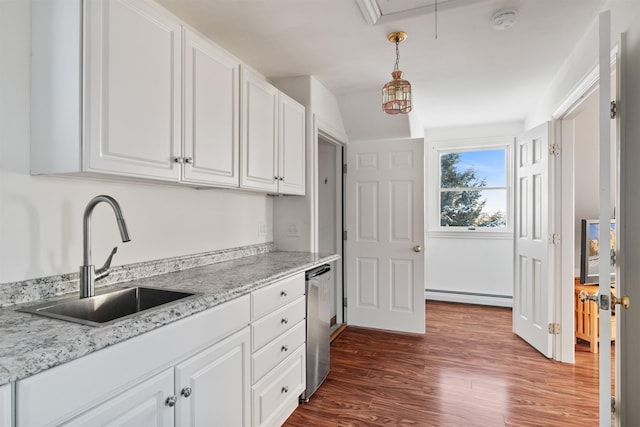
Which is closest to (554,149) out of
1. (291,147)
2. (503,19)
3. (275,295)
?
(503,19)

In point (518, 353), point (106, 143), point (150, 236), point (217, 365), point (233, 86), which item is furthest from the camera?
point (518, 353)

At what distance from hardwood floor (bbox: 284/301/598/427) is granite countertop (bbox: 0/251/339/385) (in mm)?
1030

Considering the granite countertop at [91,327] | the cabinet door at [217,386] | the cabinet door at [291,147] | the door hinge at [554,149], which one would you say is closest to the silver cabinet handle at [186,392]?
the cabinet door at [217,386]

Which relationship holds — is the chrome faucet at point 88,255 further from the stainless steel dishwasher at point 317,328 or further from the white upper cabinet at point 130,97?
the stainless steel dishwasher at point 317,328

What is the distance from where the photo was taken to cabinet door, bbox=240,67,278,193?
2.18 metres

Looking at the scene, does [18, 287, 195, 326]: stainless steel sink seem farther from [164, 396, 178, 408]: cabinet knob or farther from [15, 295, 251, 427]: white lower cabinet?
[164, 396, 178, 408]: cabinet knob

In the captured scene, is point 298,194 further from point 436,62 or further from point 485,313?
point 485,313

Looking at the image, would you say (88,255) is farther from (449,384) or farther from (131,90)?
(449,384)

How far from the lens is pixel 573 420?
2072 millimetres

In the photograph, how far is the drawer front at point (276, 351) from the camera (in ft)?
5.69

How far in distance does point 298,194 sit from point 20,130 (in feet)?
5.90

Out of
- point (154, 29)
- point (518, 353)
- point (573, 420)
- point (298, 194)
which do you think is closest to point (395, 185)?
point (298, 194)

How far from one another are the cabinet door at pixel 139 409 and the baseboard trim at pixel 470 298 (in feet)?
12.7

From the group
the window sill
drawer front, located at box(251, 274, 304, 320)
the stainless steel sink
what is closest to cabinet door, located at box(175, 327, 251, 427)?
drawer front, located at box(251, 274, 304, 320)
